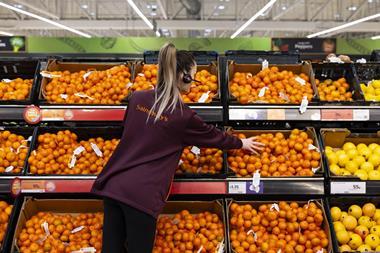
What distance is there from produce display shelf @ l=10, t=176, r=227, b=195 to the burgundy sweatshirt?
1.58ft

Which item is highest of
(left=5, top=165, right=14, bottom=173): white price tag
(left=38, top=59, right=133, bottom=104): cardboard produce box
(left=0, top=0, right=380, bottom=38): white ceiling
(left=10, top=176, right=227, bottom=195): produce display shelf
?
(left=0, top=0, right=380, bottom=38): white ceiling

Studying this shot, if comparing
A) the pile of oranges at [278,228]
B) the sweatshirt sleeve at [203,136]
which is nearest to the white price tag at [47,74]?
the sweatshirt sleeve at [203,136]

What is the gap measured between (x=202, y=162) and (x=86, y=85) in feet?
3.80

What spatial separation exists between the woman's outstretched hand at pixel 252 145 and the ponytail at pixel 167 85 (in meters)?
0.76

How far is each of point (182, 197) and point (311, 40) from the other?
12.5 m

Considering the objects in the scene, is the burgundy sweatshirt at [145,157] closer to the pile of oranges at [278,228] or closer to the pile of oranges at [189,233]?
the pile of oranges at [189,233]

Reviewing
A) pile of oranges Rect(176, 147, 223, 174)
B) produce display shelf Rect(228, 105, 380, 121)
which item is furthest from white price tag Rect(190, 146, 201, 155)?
produce display shelf Rect(228, 105, 380, 121)

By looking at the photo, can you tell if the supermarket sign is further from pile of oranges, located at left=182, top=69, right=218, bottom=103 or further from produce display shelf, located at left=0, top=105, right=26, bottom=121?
pile of oranges, located at left=182, top=69, right=218, bottom=103

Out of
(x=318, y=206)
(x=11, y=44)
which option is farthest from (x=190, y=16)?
(x=318, y=206)

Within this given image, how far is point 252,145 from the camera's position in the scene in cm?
306

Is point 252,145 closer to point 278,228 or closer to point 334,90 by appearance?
point 278,228

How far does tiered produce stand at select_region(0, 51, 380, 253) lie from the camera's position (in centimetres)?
299

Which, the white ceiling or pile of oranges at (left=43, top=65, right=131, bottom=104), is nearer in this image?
pile of oranges at (left=43, top=65, right=131, bottom=104)

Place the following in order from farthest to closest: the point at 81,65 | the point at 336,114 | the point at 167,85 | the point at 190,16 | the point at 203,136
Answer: the point at 190,16
the point at 81,65
the point at 336,114
the point at 203,136
the point at 167,85
